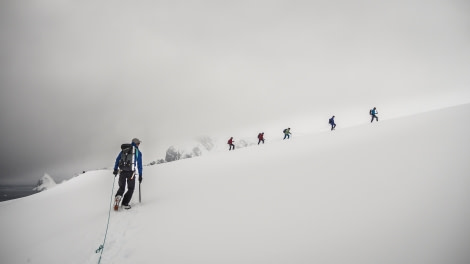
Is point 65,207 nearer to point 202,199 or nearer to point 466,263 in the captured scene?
point 202,199

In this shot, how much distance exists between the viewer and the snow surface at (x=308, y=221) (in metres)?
3.10

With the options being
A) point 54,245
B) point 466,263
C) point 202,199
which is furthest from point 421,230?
point 54,245

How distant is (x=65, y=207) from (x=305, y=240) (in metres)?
12.4

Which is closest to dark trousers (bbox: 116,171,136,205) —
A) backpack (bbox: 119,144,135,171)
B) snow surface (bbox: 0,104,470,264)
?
backpack (bbox: 119,144,135,171)

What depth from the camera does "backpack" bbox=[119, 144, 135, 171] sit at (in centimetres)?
763

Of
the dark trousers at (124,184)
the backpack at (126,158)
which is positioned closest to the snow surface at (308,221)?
the dark trousers at (124,184)

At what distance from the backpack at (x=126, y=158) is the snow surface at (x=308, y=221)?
161 centimetres

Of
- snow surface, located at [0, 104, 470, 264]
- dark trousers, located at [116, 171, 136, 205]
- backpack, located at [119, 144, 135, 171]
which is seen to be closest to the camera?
→ snow surface, located at [0, 104, 470, 264]

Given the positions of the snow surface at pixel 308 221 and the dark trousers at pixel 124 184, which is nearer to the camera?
the snow surface at pixel 308 221

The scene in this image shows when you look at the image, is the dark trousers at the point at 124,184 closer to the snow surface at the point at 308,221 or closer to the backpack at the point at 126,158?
the backpack at the point at 126,158

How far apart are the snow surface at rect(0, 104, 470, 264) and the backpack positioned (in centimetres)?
161

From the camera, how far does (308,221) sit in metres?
4.03

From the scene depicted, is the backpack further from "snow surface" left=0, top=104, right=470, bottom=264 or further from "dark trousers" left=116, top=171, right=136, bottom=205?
"snow surface" left=0, top=104, right=470, bottom=264

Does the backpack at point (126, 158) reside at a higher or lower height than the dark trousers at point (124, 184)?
higher
